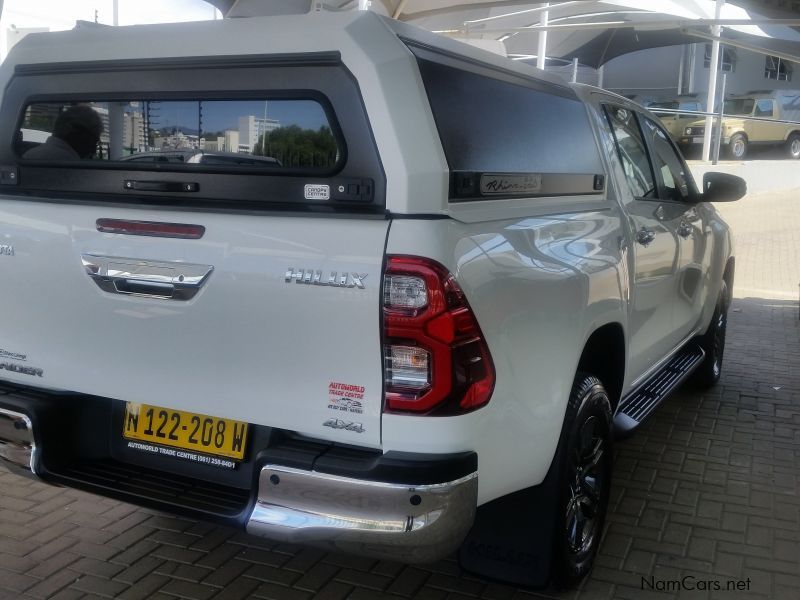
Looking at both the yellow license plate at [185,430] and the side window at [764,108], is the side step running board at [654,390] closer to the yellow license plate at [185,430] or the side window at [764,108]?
the yellow license plate at [185,430]

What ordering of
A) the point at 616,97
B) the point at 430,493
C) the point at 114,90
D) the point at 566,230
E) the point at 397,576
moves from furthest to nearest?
the point at 616,97
the point at 397,576
the point at 566,230
the point at 114,90
the point at 430,493

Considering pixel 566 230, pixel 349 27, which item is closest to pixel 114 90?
pixel 349 27

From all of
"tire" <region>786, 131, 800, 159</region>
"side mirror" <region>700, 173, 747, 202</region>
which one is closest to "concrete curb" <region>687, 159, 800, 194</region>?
"tire" <region>786, 131, 800, 159</region>

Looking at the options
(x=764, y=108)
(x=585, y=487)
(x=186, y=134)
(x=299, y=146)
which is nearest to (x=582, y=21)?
(x=764, y=108)

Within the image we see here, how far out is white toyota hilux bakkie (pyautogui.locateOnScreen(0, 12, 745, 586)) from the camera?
244 centimetres

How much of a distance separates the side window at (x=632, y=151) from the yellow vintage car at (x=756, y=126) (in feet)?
62.4

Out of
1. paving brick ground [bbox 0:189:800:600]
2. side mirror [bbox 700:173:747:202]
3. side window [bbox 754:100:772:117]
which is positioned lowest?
paving brick ground [bbox 0:189:800:600]

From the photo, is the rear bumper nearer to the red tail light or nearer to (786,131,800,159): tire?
the red tail light

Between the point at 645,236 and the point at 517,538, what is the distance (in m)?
1.63

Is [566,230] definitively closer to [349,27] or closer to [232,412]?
[349,27]

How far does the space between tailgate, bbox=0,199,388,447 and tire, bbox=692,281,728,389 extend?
3.91 m

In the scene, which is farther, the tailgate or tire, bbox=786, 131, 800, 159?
tire, bbox=786, 131, 800, 159

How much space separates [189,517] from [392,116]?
1.37m

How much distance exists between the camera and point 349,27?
2.53 metres
